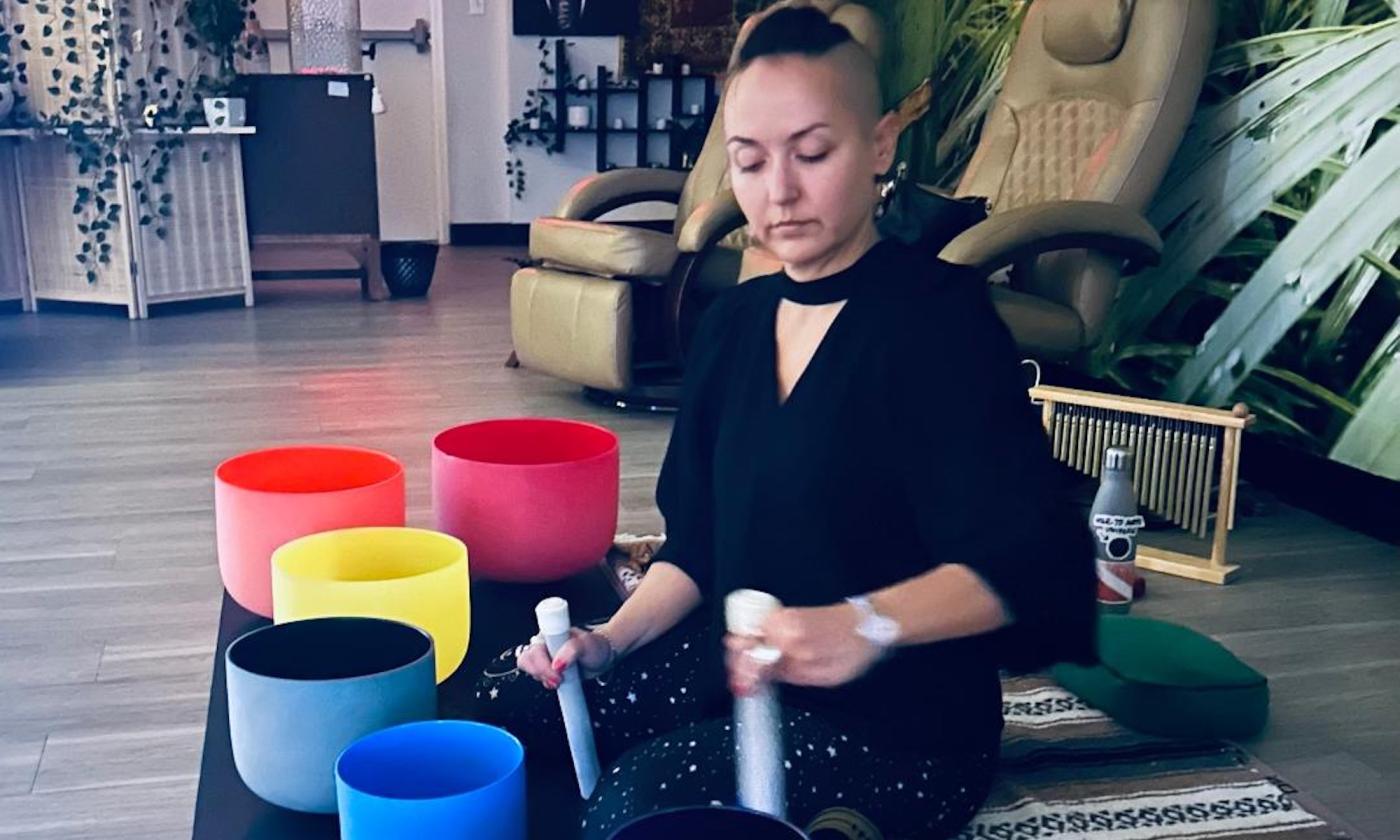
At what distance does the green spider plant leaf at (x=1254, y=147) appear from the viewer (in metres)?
2.50

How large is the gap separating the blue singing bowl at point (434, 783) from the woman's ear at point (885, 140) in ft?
1.59

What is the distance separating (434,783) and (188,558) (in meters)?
1.57

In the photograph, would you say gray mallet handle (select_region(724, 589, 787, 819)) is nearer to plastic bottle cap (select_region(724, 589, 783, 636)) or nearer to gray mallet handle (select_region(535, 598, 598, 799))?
plastic bottle cap (select_region(724, 589, 783, 636))

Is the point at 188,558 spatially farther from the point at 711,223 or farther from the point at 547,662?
the point at 547,662

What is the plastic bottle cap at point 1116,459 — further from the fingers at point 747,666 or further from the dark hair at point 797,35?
the fingers at point 747,666

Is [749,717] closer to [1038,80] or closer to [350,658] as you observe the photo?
[350,658]

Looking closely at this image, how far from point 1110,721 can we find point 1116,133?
1.49 m

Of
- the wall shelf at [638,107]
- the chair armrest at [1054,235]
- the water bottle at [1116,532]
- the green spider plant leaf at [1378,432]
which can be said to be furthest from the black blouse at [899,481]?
the wall shelf at [638,107]

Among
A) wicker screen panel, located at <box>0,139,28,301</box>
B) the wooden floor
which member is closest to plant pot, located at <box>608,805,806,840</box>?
the wooden floor

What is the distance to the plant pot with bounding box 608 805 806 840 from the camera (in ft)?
2.36

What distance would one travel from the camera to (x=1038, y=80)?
10.1 feet

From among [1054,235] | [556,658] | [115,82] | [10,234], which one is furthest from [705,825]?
[10,234]

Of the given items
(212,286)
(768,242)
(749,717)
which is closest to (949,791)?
(749,717)

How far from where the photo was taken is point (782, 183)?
0.93 m
